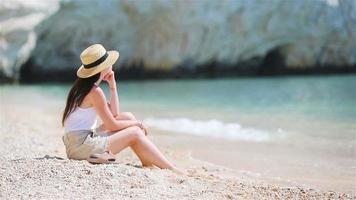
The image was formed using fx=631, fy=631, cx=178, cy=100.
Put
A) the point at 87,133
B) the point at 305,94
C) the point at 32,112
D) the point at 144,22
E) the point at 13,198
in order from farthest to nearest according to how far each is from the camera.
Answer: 1. the point at 144,22
2. the point at 305,94
3. the point at 32,112
4. the point at 87,133
5. the point at 13,198

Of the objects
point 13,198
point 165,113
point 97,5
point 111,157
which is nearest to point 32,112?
point 165,113

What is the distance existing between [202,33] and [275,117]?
18674 millimetres

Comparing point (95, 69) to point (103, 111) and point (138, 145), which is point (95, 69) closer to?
point (103, 111)

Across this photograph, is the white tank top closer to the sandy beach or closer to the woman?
the woman

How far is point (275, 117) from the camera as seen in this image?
13422 mm

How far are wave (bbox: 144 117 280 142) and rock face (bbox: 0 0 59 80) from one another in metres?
18.7

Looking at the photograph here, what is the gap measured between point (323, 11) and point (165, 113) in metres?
17.6

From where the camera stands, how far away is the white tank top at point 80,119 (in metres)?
6.39

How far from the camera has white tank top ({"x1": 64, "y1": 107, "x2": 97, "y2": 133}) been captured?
252 inches

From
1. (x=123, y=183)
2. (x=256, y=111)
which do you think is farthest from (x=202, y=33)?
(x=123, y=183)

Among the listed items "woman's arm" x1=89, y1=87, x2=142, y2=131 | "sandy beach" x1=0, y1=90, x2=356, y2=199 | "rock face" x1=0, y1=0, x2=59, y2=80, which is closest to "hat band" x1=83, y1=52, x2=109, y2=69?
"woman's arm" x1=89, y1=87, x2=142, y2=131

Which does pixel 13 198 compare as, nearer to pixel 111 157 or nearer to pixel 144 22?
pixel 111 157

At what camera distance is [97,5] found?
104 ft

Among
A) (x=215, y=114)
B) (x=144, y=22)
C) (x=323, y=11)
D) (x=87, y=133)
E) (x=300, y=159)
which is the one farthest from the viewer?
(x=144, y=22)
